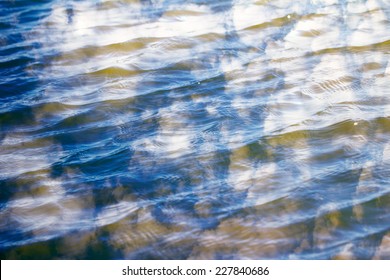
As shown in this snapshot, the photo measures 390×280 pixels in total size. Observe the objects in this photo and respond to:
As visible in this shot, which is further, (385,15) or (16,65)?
(385,15)

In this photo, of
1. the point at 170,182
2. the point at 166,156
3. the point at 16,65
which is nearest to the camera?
the point at 170,182

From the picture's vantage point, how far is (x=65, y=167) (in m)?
2.89

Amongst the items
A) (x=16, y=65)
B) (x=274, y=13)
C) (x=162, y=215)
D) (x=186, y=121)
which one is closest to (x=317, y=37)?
(x=274, y=13)

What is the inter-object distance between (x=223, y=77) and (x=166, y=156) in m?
1.09

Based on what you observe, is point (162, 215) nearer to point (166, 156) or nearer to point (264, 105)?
point (166, 156)

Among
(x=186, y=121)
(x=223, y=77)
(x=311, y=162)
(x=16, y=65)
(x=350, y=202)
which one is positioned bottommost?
(x=350, y=202)

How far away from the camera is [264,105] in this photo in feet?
11.0

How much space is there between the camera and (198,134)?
10.3ft

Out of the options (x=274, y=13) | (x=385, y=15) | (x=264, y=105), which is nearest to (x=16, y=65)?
(x=264, y=105)

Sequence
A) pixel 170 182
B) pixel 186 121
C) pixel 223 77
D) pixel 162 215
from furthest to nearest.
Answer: pixel 223 77 → pixel 186 121 → pixel 170 182 → pixel 162 215

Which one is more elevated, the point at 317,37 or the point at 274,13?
the point at 274,13

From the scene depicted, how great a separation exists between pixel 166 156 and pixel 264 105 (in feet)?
3.01

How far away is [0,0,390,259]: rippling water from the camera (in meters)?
2.47

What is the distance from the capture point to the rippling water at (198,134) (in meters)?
2.47
